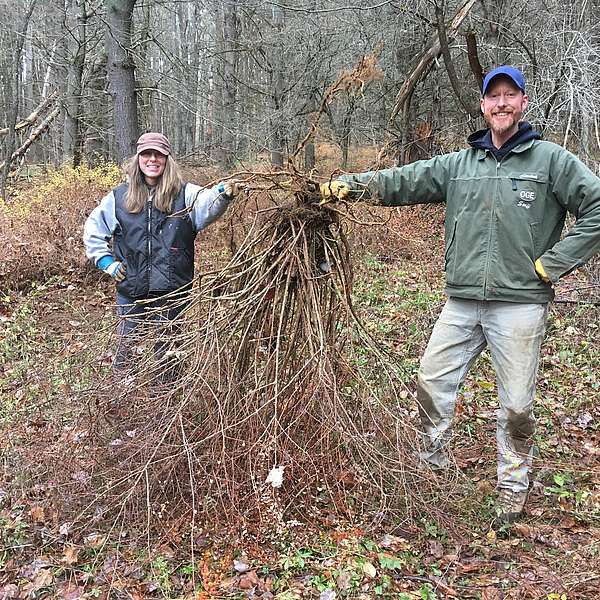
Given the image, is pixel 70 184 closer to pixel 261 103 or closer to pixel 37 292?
pixel 37 292

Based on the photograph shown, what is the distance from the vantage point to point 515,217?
300 cm

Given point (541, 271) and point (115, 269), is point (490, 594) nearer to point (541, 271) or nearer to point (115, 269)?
point (541, 271)

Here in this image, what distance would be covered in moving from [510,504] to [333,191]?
197 cm

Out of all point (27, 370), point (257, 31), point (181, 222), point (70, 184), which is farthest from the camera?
point (257, 31)

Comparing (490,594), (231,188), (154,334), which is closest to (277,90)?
(231,188)

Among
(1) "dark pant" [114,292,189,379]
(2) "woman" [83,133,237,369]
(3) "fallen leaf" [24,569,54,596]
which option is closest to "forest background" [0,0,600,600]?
(3) "fallen leaf" [24,569,54,596]

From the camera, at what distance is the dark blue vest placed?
3.70 metres

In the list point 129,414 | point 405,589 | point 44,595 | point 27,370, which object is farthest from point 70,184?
point 405,589

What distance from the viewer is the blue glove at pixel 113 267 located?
3.75 metres

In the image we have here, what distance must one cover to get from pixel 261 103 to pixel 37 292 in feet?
32.6

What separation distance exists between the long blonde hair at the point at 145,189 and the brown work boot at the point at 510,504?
102 inches

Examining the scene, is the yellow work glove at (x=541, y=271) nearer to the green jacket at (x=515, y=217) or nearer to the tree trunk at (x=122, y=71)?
the green jacket at (x=515, y=217)

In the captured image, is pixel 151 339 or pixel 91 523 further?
pixel 151 339

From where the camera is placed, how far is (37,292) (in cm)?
730
